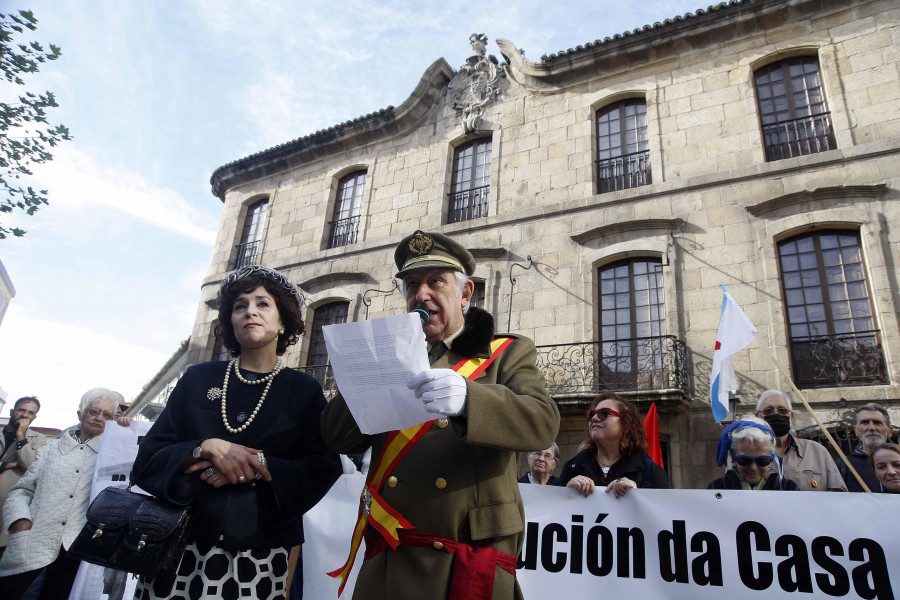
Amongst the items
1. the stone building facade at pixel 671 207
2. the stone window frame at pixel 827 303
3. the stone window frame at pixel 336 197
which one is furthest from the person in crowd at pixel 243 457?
the stone window frame at pixel 336 197

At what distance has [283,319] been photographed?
2768mm

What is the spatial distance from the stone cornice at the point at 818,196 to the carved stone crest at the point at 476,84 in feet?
21.8

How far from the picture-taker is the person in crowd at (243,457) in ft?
6.96

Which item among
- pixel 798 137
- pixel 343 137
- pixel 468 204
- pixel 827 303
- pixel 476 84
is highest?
pixel 476 84

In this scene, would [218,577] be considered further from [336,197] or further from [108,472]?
[336,197]

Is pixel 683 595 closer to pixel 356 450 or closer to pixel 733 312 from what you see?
pixel 356 450

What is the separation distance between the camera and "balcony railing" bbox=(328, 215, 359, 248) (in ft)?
48.3

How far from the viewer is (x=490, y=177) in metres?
13.1

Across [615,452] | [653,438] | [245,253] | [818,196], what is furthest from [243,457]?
[245,253]

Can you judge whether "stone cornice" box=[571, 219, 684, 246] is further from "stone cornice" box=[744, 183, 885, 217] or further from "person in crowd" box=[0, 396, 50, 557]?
"person in crowd" box=[0, 396, 50, 557]

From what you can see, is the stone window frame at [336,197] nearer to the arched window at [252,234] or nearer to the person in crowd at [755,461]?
the arched window at [252,234]

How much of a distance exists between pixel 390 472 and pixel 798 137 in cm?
1136

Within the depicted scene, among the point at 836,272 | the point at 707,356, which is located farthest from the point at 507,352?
the point at 836,272

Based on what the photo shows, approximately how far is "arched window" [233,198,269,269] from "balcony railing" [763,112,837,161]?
504 inches
